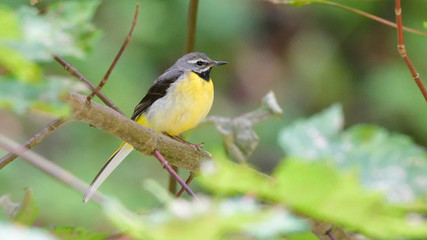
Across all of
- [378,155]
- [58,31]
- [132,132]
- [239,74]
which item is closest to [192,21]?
[132,132]

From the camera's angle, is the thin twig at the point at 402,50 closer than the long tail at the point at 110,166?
Yes

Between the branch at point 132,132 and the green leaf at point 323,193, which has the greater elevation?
the branch at point 132,132

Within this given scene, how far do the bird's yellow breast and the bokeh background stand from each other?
954 millimetres

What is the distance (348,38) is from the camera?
586cm

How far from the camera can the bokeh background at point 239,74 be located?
14.7 ft

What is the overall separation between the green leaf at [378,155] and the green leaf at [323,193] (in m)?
Result: 0.02

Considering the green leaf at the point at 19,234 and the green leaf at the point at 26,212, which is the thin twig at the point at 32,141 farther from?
the green leaf at the point at 19,234

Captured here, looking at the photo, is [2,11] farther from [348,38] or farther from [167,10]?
[348,38]

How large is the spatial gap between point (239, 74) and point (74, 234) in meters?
5.16

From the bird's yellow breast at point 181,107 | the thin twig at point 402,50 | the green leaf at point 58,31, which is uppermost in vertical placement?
the bird's yellow breast at point 181,107

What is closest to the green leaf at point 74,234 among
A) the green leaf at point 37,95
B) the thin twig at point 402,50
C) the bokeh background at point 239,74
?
the green leaf at point 37,95

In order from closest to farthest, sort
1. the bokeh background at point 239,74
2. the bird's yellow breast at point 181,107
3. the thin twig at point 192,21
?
the thin twig at point 192,21 → the bird's yellow breast at point 181,107 → the bokeh background at point 239,74

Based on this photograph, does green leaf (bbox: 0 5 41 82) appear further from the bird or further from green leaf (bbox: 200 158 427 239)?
the bird

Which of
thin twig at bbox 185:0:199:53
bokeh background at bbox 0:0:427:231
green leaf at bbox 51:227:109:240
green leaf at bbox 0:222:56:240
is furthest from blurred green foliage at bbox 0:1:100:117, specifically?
bokeh background at bbox 0:0:427:231
